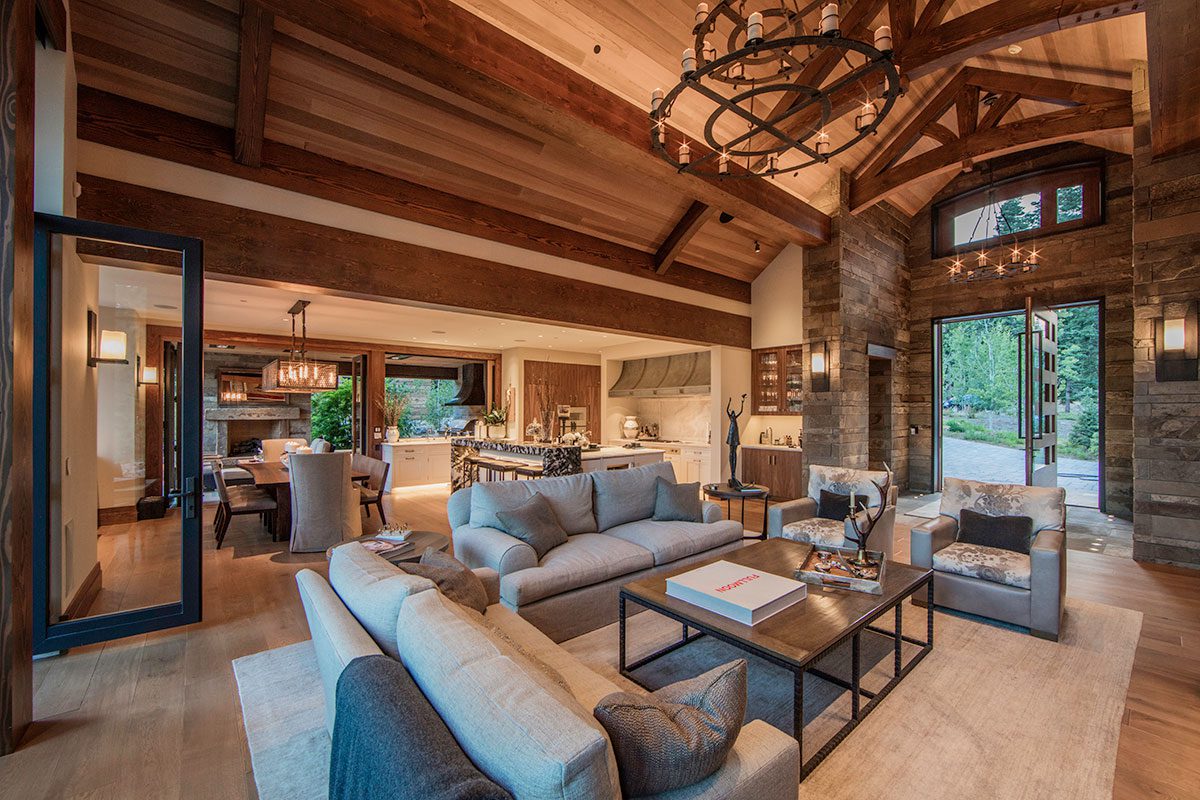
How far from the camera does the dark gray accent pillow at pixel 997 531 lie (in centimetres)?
335

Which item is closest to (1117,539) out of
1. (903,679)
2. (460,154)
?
(903,679)

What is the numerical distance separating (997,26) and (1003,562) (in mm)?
3749

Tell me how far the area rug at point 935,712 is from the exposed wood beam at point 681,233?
452 cm

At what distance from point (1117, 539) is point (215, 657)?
7.83 meters

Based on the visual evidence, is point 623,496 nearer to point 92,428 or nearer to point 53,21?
point 92,428

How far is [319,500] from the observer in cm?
465

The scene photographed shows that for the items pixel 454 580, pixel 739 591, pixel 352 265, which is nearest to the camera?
pixel 454 580

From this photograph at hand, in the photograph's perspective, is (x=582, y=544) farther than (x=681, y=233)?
No

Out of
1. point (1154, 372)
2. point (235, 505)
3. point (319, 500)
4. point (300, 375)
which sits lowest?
point (235, 505)

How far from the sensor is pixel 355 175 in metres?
4.12

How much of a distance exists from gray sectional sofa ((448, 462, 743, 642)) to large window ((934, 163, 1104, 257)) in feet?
21.7

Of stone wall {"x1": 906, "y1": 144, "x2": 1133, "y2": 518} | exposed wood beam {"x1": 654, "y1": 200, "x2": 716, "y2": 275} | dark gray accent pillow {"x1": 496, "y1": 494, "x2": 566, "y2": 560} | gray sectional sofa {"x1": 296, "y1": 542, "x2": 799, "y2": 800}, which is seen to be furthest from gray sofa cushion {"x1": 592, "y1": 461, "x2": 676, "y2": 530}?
stone wall {"x1": 906, "y1": 144, "x2": 1133, "y2": 518}

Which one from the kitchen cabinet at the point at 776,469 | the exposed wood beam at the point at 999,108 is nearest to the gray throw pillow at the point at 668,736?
the kitchen cabinet at the point at 776,469

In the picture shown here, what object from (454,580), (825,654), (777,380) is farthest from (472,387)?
(825,654)
